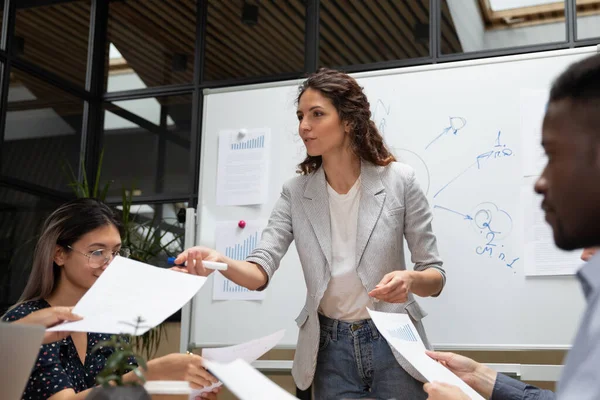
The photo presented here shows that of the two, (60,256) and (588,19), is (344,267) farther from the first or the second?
(588,19)

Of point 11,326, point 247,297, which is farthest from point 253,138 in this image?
point 11,326

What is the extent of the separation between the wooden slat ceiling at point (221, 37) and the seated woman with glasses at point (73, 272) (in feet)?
7.75

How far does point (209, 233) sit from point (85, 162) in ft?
5.66

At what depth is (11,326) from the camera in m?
1.07

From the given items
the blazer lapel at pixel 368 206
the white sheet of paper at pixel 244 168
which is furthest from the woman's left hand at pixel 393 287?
the white sheet of paper at pixel 244 168

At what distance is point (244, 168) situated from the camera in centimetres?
354

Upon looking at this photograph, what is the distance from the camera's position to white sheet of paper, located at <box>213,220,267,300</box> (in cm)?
345

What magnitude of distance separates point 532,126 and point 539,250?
1.71ft

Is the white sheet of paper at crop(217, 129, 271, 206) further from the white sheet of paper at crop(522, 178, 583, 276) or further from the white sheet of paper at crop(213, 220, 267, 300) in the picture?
the white sheet of paper at crop(522, 178, 583, 276)

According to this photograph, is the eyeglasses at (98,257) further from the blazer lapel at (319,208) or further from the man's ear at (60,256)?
the blazer lapel at (319,208)

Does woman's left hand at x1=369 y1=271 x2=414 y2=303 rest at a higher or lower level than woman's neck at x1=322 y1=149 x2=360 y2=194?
lower

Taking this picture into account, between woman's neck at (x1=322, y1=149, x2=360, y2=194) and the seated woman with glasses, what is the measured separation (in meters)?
0.66

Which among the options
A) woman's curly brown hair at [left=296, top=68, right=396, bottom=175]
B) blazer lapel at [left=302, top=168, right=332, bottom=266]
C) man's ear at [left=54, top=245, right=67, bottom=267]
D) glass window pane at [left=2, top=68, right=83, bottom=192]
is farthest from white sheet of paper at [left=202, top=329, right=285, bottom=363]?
glass window pane at [left=2, top=68, right=83, bottom=192]

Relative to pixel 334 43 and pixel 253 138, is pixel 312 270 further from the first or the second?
pixel 334 43
